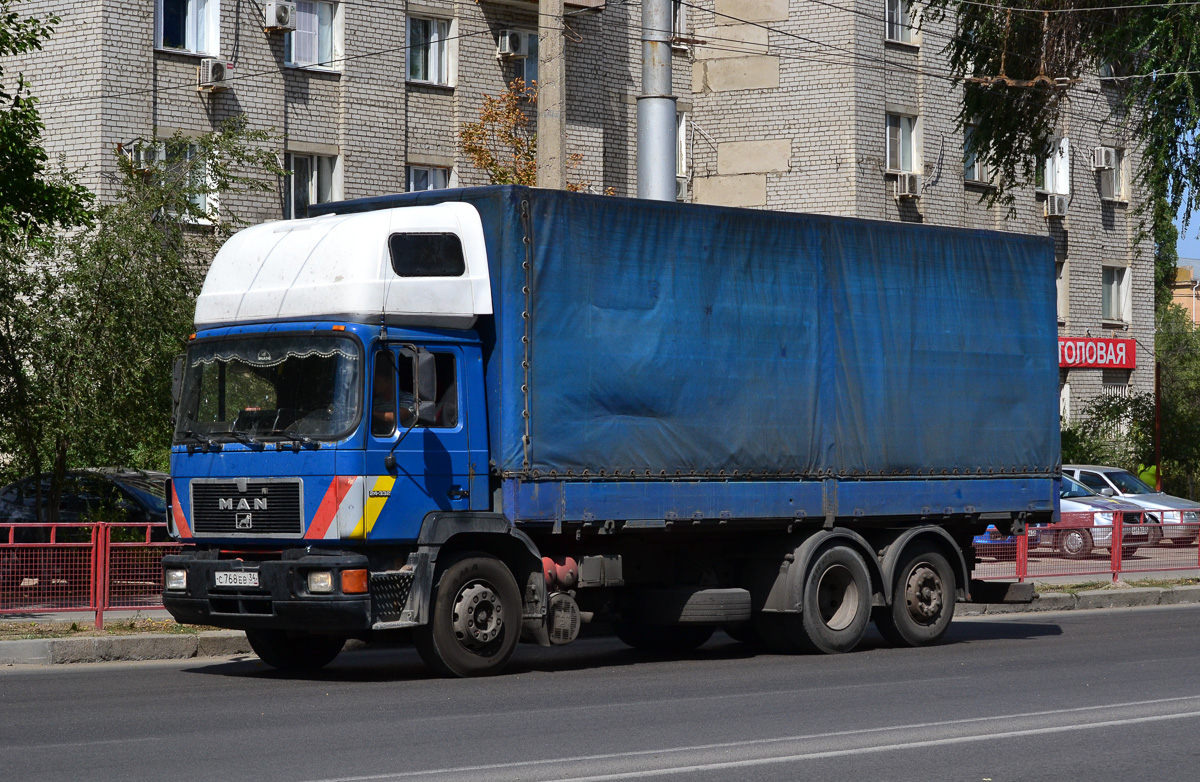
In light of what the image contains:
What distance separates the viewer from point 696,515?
44.9 feet

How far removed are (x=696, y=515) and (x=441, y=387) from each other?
8.04 feet

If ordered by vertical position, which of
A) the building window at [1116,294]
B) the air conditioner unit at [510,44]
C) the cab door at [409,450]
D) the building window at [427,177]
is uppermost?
the air conditioner unit at [510,44]

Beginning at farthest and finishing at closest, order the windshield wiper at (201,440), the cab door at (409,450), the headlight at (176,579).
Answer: the headlight at (176,579)
the windshield wiper at (201,440)
the cab door at (409,450)

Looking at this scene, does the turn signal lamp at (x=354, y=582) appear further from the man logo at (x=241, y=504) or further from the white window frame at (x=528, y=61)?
the white window frame at (x=528, y=61)

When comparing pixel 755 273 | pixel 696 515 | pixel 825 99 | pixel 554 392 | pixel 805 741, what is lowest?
pixel 805 741

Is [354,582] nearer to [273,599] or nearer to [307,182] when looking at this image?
[273,599]

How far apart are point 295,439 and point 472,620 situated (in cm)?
185

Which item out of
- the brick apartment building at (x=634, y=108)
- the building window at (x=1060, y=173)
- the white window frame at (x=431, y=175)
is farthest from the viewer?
the building window at (x=1060, y=173)

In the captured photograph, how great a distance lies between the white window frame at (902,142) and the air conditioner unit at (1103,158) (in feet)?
25.9

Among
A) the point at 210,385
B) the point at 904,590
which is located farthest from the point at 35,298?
the point at 904,590

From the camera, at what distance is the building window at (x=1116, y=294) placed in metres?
45.2

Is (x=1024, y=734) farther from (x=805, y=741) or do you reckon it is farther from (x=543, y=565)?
(x=543, y=565)

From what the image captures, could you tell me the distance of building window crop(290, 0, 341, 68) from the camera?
29984 mm

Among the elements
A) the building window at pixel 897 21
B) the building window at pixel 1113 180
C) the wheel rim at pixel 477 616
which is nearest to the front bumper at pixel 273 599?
the wheel rim at pixel 477 616
